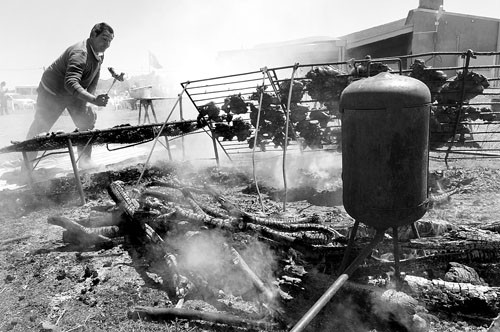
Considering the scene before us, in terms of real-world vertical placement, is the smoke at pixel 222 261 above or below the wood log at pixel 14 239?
above

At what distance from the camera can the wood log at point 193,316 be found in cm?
252

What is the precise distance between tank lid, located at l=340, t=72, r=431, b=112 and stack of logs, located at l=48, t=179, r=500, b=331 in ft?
3.83

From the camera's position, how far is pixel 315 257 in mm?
3211

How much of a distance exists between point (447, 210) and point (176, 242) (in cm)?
356

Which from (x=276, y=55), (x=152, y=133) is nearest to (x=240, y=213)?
(x=152, y=133)

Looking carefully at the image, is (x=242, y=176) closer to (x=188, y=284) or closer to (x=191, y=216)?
(x=191, y=216)

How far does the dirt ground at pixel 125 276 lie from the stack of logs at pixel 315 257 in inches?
3.4

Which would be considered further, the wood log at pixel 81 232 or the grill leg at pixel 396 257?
the wood log at pixel 81 232

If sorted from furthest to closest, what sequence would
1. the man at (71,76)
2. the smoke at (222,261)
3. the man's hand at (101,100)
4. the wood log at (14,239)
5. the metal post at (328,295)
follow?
1. the man at (71,76)
2. the man's hand at (101,100)
3. the wood log at (14,239)
4. the smoke at (222,261)
5. the metal post at (328,295)

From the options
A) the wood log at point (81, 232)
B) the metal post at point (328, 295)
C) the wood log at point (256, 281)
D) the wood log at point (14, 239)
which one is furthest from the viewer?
the wood log at point (14, 239)

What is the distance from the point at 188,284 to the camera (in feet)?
10.1

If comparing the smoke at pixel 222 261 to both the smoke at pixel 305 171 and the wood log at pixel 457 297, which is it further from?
the smoke at pixel 305 171

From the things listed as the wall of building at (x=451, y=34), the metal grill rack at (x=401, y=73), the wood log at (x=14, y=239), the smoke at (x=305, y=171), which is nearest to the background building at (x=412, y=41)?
the wall of building at (x=451, y=34)

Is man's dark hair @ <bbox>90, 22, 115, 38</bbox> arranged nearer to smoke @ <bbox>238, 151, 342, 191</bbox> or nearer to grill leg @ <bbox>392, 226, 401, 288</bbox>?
smoke @ <bbox>238, 151, 342, 191</bbox>
